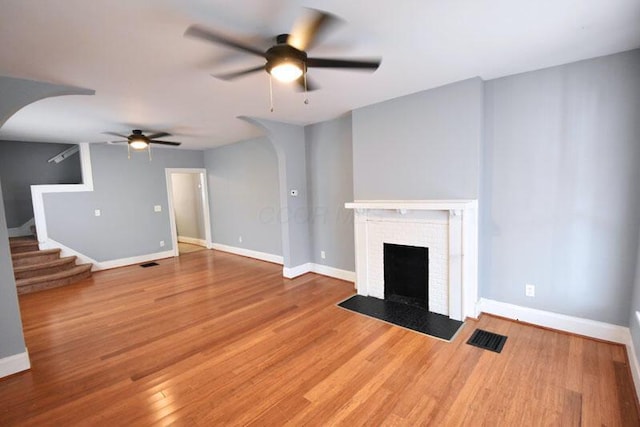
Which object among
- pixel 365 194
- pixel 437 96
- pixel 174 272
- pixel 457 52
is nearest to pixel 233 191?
pixel 174 272

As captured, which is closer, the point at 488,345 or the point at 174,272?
the point at 488,345

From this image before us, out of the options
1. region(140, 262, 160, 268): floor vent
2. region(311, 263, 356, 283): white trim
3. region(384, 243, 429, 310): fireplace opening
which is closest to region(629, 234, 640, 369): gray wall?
region(384, 243, 429, 310): fireplace opening

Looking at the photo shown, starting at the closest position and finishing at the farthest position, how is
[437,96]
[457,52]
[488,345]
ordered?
[457,52]
[488,345]
[437,96]

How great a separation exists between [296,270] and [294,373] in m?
2.48

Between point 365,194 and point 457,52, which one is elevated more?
point 457,52

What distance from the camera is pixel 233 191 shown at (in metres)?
6.32

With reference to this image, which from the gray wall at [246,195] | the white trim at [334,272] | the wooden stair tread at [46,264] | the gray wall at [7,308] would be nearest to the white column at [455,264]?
the white trim at [334,272]

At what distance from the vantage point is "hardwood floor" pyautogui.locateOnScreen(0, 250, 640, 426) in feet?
5.98

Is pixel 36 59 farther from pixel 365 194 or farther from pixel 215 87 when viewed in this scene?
pixel 365 194

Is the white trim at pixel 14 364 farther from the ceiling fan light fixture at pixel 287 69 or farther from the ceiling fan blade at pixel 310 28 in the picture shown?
the ceiling fan blade at pixel 310 28

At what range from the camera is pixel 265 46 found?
80.4 inches

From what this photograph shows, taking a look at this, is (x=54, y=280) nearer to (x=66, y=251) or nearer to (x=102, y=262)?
(x=66, y=251)

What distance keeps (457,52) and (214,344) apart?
132 inches

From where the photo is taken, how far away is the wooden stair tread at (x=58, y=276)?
4.38 metres
